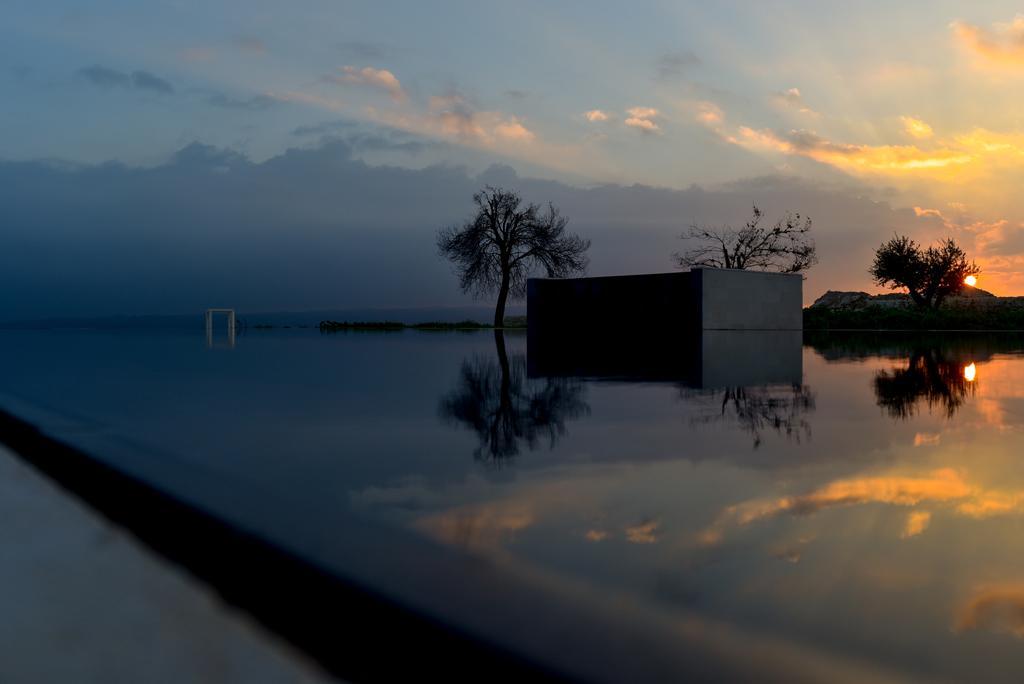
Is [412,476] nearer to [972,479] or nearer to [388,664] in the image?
[388,664]

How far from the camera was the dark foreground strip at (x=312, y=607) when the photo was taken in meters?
1.98

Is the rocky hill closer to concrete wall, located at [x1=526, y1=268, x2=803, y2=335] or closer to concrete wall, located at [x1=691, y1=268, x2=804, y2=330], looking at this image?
concrete wall, located at [x1=691, y1=268, x2=804, y2=330]

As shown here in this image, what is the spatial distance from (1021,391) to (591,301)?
21.2 metres

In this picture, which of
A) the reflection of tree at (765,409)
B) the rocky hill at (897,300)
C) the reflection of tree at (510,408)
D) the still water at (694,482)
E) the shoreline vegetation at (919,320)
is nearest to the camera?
the still water at (694,482)

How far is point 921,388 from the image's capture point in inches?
345

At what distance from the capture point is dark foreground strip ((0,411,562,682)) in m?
1.98

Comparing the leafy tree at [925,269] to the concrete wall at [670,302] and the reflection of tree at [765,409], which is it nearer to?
the concrete wall at [670,302]

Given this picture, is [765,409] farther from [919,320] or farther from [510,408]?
[919,320]

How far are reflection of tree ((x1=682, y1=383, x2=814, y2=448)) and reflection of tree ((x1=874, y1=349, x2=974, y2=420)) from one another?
2.43 ft

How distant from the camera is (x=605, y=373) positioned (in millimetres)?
10766

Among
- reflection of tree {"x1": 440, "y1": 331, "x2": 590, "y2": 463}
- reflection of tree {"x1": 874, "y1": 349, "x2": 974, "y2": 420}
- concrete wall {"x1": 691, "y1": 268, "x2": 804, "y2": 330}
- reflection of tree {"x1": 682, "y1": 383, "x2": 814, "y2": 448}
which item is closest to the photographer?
reflection of tree {"x1": 440, "y1": 331, "x2": 590, "y2": 463}

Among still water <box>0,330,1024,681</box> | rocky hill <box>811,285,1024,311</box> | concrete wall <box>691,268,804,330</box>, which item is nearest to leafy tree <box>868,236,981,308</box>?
rocky hill <box>811,285,1024,311</box>

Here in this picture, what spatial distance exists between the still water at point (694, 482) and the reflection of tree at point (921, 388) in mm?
69

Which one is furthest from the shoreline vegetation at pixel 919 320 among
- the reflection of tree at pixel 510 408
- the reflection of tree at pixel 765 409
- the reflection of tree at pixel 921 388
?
the reflection of tree at pixel 510 408
